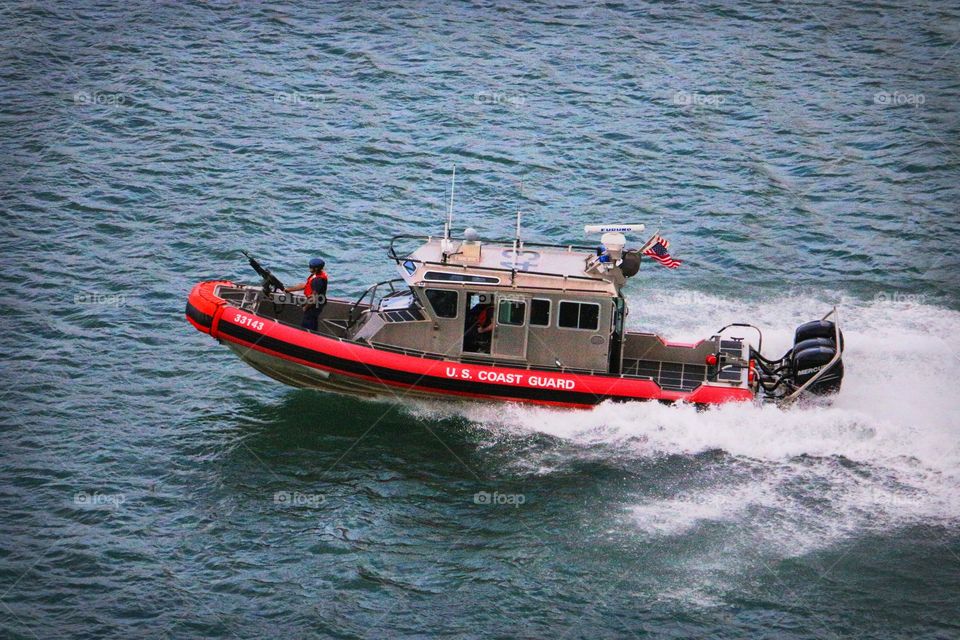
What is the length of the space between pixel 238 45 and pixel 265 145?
6.15 meters

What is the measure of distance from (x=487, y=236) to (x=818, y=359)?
9922 millimetres

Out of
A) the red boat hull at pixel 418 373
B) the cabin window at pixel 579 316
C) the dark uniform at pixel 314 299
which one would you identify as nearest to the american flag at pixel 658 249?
the cabin window at pixel 579 316

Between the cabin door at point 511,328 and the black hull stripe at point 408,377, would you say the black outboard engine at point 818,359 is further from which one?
the cabin door at point 511,328

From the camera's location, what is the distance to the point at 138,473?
73.2 feet

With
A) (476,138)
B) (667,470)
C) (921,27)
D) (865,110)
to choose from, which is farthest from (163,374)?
(921,27)

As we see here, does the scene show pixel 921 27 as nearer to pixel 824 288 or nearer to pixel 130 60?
pixel 824 288

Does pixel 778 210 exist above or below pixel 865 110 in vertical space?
below

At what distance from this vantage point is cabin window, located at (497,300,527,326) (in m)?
23.1

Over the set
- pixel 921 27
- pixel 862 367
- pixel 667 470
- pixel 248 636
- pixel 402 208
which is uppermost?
pixel 921 27

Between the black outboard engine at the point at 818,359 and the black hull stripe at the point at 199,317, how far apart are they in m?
10.7

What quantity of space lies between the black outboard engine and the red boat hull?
106 cm

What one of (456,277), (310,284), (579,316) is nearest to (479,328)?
(456,277)

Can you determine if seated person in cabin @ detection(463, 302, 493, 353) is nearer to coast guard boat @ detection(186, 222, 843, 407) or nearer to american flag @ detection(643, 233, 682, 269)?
coast guard boat @ detection(186, 222, 843, 407)

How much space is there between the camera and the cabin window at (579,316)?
23.0 m
